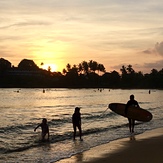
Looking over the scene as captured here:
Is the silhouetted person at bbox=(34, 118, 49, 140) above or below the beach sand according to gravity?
above

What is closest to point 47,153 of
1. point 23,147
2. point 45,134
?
point 23,147

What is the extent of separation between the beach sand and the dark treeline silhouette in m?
162

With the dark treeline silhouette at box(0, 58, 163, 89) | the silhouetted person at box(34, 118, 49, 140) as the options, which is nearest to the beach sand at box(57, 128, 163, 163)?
the silhouetted person at box(34, 118, 49, 140)

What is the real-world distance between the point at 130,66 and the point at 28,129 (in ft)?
575


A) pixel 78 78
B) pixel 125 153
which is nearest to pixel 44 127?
pixel 125 153

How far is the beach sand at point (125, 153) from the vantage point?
1171 centimetres

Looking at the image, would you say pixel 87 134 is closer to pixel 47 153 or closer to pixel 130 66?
pixel 47 153

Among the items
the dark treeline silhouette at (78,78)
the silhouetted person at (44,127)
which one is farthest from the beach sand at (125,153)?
the dark treeline silhouette at (78,78)

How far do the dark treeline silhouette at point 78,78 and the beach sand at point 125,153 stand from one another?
16220cm

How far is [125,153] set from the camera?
12.9 meters

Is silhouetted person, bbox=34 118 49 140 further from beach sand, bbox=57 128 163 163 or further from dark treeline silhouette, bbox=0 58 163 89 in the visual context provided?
dark treeline silhouette, bbox=0 58 163 89

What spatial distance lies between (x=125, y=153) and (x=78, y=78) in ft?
561

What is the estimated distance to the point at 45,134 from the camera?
17703 millimetres

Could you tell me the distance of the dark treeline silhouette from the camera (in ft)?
591
